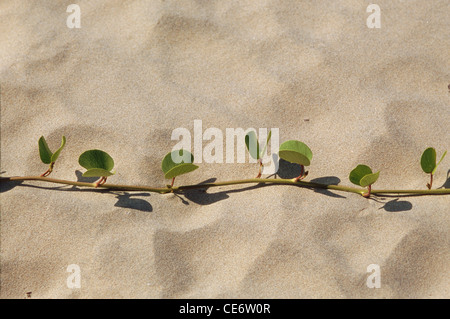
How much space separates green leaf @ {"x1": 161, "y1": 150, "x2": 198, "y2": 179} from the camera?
1.55 metres

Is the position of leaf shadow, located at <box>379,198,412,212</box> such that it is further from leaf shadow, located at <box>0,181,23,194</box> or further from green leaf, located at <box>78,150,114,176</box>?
leaf shadow, located at <box>0,181,23,194</box>

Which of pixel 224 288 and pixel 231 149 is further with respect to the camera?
pixel 231 149

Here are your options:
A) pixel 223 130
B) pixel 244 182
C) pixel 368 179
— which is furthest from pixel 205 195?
pixel 368 179

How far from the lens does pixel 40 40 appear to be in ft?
6.54

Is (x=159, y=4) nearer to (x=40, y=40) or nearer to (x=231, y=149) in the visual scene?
(x=40, y=40)

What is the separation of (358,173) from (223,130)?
485mm

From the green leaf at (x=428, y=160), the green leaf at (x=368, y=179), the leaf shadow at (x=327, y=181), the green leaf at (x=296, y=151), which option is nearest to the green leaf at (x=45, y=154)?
the green leaf at (x=296, y=151)

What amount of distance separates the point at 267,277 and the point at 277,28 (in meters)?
1.04

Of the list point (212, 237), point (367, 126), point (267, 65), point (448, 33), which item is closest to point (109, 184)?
point (212, 237)

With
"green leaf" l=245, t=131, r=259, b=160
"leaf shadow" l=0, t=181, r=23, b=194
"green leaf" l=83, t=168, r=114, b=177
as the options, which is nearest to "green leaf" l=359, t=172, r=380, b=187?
"green leaf" l=245, t=131, r=259, b=160

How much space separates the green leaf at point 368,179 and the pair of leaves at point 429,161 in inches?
6.4

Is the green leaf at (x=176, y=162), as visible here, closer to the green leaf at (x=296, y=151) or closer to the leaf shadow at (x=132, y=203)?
the leaf shadow at (x=132, y=203)

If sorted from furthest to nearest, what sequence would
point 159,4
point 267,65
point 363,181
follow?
1. point 159,4
2. point 267,65
3. point 363,181

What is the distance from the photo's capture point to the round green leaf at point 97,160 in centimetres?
156
